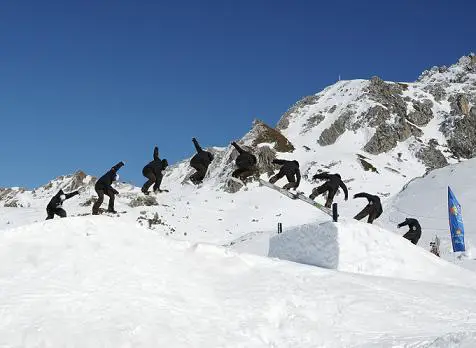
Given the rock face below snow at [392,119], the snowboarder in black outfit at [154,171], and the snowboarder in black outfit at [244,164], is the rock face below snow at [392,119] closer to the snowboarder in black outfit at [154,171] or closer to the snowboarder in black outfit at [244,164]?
the snowboarder in black outfit at [244,164]

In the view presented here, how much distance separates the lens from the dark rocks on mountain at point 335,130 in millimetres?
72125

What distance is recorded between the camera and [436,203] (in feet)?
101

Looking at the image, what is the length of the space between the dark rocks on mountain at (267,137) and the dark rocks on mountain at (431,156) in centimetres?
1845

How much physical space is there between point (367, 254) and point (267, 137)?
4935cm

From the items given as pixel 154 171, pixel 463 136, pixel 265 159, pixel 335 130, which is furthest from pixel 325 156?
pixel 154 171

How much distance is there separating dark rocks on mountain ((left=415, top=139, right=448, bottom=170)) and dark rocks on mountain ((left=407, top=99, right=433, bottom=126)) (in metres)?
8.05

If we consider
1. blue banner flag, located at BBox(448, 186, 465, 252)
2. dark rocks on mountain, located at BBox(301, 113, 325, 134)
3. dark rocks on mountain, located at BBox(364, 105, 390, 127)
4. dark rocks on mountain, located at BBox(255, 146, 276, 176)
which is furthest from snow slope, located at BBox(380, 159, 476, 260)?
dark rocks on mountain, located at BBox(301, 113, 325, 134)

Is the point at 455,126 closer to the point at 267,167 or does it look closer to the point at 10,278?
the point at 267,167

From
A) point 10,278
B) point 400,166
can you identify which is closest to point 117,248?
point 10,278

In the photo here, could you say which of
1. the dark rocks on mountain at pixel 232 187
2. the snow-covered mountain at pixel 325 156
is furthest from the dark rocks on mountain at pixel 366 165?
the dark rocks on mountain at pixel 232 187

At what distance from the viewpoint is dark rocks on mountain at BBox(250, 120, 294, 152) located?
61756mm

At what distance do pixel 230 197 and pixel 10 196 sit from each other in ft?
192

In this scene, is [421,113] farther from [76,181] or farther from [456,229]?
[456,229]

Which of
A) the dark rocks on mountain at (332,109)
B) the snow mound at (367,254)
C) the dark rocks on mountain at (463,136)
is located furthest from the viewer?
the dark rocks on mountain at (332,109)
